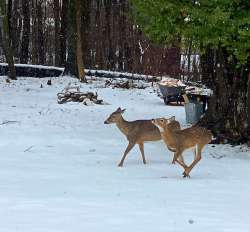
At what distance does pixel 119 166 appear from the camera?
10289 millimetres

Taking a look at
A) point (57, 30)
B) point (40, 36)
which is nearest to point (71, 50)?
point (57, 30)

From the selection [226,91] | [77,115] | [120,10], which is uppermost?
[120,10]

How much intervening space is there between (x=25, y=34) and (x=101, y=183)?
103ft

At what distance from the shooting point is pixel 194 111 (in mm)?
15836

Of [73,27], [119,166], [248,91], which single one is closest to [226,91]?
[248,91]

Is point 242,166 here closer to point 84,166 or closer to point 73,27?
point 84,166

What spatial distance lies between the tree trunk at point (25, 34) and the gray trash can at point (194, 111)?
23.6m

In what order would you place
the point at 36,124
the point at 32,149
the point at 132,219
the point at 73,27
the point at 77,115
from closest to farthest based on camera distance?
the point at 132,219
the point at 32,149
the point at 36,124
the point at 77,115
the point at 73,27

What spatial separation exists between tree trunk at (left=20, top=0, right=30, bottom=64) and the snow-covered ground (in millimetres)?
21963

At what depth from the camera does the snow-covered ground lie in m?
6.47

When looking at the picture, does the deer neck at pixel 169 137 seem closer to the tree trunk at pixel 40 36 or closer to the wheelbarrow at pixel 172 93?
the wheelbarrow at pixel 172 93

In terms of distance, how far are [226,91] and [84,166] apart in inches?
182

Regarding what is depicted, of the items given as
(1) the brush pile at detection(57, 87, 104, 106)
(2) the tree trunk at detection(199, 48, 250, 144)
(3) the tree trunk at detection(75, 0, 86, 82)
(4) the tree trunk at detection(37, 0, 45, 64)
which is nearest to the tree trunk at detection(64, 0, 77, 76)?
(3) the tree trunk at detection(75, 0, 86, 82)

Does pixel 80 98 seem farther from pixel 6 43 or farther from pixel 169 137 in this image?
pixel 169 137
